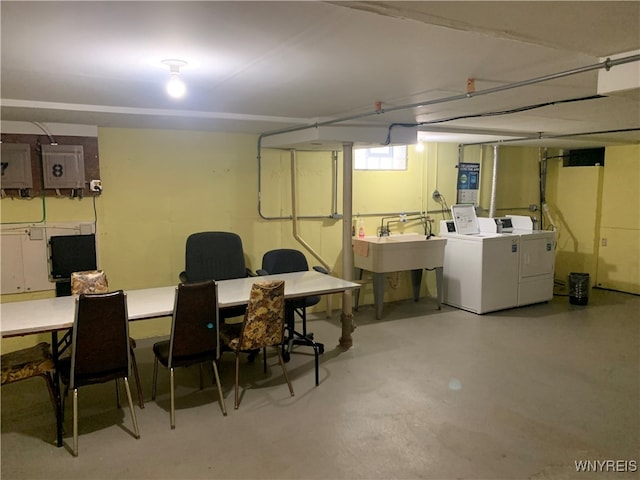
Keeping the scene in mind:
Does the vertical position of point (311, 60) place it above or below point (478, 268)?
above

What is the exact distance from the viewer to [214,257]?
444 cm

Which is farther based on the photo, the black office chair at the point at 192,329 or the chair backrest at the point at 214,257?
the chair backrest at the point at 214,257

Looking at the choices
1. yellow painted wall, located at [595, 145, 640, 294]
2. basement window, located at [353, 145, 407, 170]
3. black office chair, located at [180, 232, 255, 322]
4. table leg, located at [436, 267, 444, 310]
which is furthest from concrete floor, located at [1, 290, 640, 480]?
yellow painted wall, located at [595, 145, 640, 294]

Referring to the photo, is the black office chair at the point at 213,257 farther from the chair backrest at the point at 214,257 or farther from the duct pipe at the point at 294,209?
the duct pipe at the point at 294,209

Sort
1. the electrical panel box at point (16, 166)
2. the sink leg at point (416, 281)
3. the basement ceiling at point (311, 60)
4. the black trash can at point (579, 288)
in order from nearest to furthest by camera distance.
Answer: the basement ceiling at point (311, 60) < the electrical panel box at point (16, 166) < the black trash can at point (579, 288) < the sink leg at point (416, 281)

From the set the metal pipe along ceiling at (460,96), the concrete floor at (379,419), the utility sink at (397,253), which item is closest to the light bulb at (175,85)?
the metal pipe along ceiling at (460,96)

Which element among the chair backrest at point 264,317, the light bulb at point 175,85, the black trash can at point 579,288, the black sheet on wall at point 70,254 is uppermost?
the light bulb at point 175,85

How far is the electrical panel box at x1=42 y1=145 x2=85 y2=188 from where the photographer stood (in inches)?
159

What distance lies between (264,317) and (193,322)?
48 cm

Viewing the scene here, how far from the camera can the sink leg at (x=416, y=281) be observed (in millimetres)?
6062

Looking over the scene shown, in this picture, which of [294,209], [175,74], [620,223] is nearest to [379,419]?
[175,74]

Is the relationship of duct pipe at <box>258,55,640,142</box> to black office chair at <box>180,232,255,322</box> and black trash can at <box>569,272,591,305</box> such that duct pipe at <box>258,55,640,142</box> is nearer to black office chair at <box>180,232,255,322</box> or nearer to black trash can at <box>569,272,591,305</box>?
black office chair at <box>180,232,255,322</box>

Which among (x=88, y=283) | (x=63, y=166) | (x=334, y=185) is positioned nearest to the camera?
(x=88, y=283)

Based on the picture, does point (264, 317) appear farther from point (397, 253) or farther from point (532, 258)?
point (532, 258)
